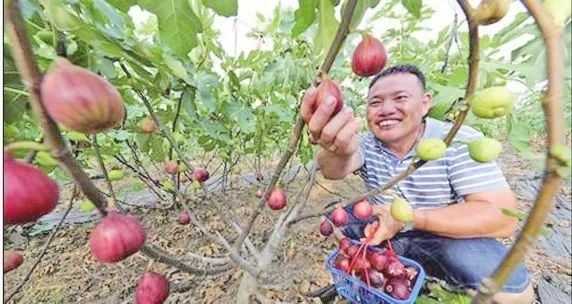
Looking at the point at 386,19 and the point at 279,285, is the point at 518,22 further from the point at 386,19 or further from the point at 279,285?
the point at 279,285

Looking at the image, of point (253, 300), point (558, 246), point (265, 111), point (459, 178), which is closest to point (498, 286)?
point (558, 246)

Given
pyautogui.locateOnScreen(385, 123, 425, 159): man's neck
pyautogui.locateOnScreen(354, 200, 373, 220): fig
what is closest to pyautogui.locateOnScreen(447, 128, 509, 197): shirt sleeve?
pyautogui.locateOnScreen(385, 123, 425, 159): man's neck

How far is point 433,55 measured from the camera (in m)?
1.58

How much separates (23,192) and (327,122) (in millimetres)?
301

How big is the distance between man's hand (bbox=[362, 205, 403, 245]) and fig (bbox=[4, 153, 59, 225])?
0.70 meters

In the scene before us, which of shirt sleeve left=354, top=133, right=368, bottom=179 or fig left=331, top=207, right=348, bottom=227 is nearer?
fig left=331, top=207, right=348, bottom=227

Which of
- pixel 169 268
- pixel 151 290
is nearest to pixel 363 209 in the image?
pixel 151 290

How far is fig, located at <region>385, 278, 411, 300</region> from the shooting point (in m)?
0.90

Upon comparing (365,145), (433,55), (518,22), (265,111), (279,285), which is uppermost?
(518,22)

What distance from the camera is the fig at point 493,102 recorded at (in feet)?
1.07

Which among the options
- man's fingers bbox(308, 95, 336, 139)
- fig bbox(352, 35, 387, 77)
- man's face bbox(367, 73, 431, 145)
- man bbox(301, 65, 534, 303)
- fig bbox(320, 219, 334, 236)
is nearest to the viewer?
man's fingers bbox(308, 95, 336, 139)

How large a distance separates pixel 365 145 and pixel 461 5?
1.03m

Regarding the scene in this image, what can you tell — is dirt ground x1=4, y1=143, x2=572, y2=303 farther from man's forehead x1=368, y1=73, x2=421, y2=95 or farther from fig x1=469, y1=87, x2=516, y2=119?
fig x1=469, y1=87, x2=516, y2=119

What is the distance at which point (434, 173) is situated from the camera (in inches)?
41.1
